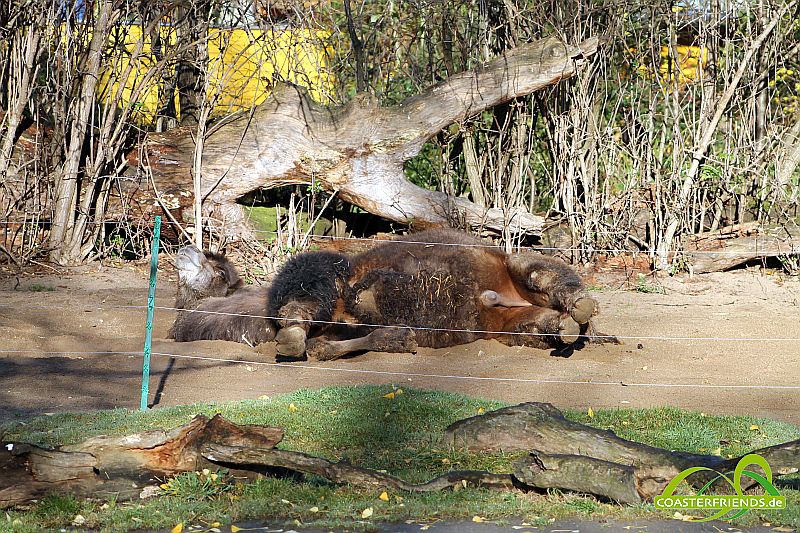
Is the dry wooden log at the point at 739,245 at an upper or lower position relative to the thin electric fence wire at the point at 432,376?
upper

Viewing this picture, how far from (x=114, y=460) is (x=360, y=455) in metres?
1.25

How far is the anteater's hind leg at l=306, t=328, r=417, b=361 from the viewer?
7.36 meters

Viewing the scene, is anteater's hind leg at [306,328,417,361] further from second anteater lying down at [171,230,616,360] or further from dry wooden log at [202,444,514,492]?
dry wooden log at [202,444,514,492]

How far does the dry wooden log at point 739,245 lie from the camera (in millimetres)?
10688

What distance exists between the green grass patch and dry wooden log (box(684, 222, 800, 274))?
5746 millimetres

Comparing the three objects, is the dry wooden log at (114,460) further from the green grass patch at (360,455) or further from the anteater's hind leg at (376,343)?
the anteater's hind leg at (376,343)

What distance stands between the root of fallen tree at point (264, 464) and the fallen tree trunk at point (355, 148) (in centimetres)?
688

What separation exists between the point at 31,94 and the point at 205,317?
15.5 ft

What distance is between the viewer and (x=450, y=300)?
7.55m

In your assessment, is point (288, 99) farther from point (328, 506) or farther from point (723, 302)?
point (328, 506)

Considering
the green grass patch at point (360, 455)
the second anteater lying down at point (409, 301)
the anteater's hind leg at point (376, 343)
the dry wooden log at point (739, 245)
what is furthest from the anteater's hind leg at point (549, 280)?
the dry wooden log at point (739, 245)

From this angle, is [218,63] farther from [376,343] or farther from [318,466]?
[318,466]

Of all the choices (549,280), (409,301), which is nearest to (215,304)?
(409,301)

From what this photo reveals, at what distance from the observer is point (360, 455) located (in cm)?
469
